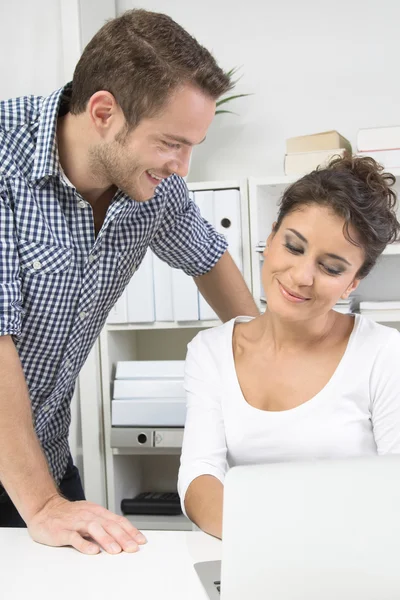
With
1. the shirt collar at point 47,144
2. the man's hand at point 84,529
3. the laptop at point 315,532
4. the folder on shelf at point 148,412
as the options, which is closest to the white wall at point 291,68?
the folder on shelf at point 148,412

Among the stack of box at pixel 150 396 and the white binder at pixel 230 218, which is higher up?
the white binder at pixel 230 218

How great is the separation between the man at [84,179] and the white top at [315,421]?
0.26m

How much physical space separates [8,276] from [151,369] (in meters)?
1.26

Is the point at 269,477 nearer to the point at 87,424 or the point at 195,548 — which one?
the point at 195,548

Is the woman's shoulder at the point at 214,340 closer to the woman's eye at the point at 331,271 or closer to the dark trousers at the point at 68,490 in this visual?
the woman's eye at the point at 331,271

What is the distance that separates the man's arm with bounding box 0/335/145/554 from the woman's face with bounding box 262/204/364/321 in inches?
18.3

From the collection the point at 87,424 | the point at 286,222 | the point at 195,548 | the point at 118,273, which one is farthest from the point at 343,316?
the point at 87,424

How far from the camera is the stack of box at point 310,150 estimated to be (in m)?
2.24

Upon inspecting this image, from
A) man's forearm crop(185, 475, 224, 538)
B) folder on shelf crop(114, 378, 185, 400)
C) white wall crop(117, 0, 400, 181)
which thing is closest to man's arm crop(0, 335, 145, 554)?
man's forearm crop(185, 475, 224, 538)

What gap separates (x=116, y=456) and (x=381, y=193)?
1.48 metres

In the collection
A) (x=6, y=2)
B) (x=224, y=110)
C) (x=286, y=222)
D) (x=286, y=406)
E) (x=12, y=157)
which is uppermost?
(x=6, y=2)

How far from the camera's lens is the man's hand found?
96 centimetres

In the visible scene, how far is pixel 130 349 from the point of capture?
8.75 feet

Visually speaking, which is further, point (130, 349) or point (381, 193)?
point (130, 349)
